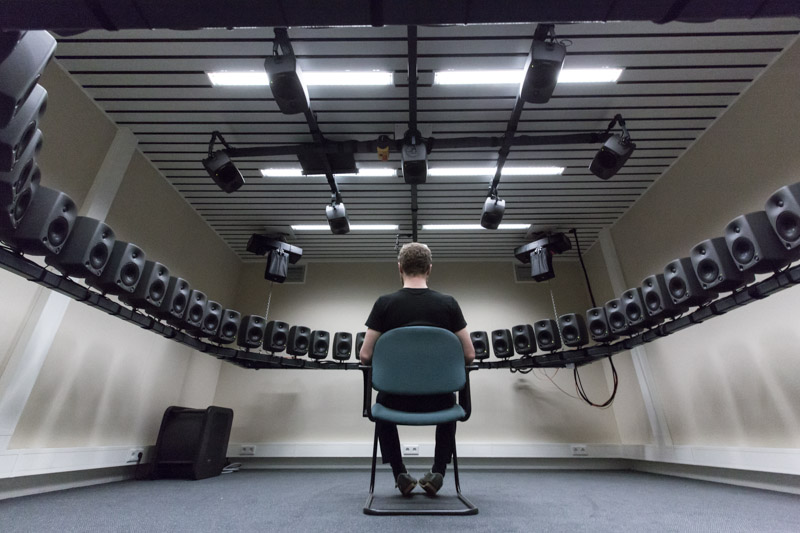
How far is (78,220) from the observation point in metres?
2.17

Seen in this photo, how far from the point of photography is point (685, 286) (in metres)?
2.56

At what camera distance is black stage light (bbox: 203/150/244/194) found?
3.34 meters

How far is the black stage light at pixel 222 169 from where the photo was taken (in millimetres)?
3338

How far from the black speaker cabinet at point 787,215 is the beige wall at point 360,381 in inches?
142

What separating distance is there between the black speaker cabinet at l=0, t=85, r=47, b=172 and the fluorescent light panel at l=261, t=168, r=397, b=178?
2703 millimetres

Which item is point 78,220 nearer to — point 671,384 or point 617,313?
point 617,313

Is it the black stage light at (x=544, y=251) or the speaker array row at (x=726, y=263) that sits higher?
the black stage light at (x=544, y=251)

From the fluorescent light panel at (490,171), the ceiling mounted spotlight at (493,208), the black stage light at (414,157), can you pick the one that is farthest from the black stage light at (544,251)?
the black stage light at (414,157)

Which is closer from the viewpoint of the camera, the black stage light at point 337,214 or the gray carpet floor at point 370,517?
the gray carpet floor at point 370,517

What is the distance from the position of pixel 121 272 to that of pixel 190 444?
6.45 feet

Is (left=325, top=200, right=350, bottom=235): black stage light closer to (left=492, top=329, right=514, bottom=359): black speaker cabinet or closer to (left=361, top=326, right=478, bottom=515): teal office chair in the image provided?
(left=492, top=329, right=514, bottom=359): black speaker cabinet

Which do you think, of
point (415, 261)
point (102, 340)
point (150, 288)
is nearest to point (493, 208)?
point (415, 261)

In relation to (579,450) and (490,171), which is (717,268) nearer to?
(490,171)

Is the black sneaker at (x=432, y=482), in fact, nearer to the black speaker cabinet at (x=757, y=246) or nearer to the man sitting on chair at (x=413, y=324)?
the man sitting on chair at (x=413, y=324)
